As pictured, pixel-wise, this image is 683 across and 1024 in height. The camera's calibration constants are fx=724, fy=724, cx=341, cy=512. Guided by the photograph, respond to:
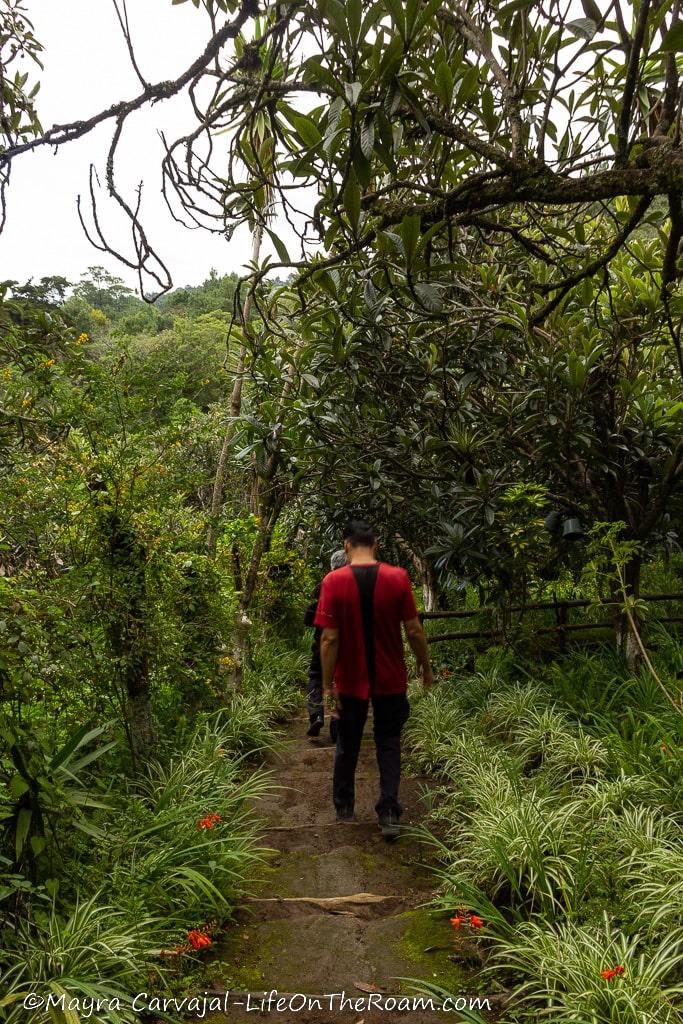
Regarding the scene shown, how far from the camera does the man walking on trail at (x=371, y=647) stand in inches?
146

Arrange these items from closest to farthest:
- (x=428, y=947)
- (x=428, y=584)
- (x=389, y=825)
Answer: (x=428, y=947) → (x=389, y=825) → (x=428, y=584)

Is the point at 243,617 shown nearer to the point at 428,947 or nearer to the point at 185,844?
the point at 185,844

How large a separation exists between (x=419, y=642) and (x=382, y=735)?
21.3 inches

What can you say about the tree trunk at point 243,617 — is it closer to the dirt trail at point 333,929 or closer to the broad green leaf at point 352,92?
the dirt trail at point 333,929

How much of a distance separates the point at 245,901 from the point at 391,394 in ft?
10.6

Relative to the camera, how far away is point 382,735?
382 cm

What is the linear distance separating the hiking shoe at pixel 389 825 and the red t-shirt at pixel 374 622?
2.01ft

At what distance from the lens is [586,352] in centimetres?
439

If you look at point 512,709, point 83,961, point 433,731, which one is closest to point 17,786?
point 83,961

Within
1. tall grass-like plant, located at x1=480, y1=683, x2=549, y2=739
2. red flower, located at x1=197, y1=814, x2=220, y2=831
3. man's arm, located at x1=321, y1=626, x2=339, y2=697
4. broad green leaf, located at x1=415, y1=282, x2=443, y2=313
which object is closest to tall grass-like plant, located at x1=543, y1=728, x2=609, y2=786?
tall grass-like plant, located at x1=480, y1=683, x2=549, y2=739

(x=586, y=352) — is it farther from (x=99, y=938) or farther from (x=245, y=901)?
(x=99, y=938)

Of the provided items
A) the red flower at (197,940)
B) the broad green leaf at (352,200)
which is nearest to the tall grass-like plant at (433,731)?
the red flower at (197,940)

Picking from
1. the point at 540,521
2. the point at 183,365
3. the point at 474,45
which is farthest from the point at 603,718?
the point at 183,365

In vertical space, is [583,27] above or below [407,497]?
above
